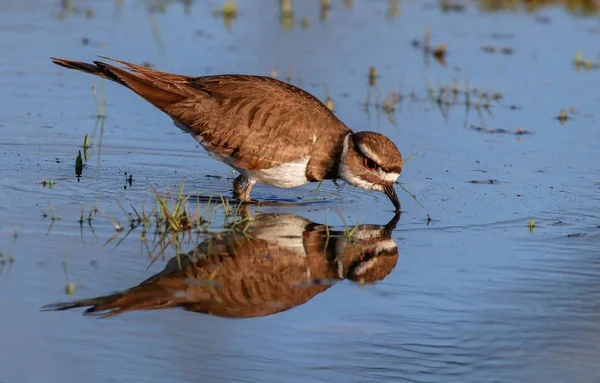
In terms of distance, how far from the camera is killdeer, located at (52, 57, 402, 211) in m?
8.53

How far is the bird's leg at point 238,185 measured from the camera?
871cm

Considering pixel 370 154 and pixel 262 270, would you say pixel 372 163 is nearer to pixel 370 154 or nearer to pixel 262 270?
pixel 370 154

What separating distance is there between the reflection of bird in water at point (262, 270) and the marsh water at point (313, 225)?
0.07 ft

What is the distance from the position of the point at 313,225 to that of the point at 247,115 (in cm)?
Answer: 132

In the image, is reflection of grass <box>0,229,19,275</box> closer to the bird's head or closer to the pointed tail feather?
the pointed tail feather

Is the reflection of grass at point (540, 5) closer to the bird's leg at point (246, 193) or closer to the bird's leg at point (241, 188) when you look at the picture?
the bird's leg at point (241, 188)

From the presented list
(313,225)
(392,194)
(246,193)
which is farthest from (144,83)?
(392,194)

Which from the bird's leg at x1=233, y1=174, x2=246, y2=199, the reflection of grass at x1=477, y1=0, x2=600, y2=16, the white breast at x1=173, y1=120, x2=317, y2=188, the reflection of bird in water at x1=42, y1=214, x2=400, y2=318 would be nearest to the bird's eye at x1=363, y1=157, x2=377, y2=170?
the white breast at x1=173, y1=120, x2=317, y2=188

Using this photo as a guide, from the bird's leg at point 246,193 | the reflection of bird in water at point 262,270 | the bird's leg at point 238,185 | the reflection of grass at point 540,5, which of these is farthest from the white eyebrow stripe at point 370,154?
the reflection of grass at point 540,5

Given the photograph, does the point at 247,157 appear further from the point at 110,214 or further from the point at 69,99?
the point at 69,99

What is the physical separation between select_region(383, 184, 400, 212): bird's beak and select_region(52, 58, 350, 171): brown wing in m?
0.49

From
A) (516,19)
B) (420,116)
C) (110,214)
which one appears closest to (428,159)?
(420,116)

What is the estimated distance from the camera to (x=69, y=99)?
1122 centimetres

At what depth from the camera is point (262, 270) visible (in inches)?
259
